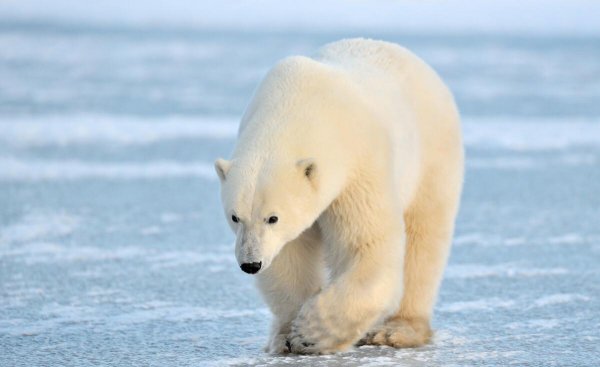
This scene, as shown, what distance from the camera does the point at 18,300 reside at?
14.7 ft

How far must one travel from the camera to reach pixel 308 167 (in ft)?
10.6

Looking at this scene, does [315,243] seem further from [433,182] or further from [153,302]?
[153,302]

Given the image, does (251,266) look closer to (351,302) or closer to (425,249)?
(351,302)

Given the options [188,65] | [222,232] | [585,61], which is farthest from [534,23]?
[222,232]

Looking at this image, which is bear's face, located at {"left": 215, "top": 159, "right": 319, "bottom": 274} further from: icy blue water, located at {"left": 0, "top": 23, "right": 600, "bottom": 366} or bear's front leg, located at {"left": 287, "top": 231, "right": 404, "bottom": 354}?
icy blue water, located at {"left": 0, "top": 23, "right": 600, "bottom": 366}

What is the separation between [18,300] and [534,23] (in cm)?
4691

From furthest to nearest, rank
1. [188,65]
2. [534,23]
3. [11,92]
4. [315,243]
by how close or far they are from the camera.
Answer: [534,23]
[188,65]
[11,92]
[315,243]

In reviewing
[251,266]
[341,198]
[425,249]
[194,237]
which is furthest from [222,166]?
[194,237]

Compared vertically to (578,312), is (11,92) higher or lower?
lower

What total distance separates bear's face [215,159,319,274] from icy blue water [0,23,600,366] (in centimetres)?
50

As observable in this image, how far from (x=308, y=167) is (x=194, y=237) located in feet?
9.01

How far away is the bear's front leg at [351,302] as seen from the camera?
351cm

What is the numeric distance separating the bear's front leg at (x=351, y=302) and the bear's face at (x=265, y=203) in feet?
1.03

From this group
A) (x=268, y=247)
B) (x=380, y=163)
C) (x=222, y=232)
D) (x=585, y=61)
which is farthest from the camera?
(x=585, y=61)
